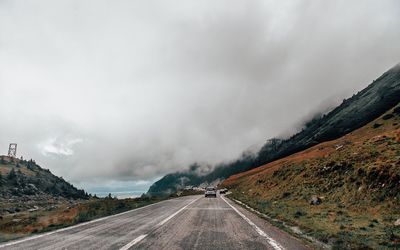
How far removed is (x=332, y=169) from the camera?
3253 cm

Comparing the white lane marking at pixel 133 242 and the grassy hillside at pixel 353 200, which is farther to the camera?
the grassy hillside at pixel 353 200

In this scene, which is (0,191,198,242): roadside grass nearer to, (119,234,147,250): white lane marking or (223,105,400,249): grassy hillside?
(119,234,147,250): white lane marking

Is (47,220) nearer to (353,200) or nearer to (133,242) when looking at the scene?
(133,242)

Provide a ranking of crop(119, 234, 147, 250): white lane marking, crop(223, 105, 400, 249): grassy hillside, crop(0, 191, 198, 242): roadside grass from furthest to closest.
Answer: crop(0, 191, 198, 242): roadside grass → crop(223, 105, 400, 249): grassy hillside → crop(119, 234, 147, 250): white lane marking

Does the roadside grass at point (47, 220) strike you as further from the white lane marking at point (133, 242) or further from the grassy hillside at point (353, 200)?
the grassy hillside at point (353, 200)

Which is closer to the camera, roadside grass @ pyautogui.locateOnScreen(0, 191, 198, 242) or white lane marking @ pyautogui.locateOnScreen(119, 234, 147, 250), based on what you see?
white lane marking @ pyautogui.locateOnScreen(119, 234, 147, 250)

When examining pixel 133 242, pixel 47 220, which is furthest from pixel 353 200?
pixel 47 220

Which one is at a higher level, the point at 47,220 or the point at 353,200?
the point at 47,220

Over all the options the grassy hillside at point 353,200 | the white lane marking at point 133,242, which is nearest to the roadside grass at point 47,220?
the white lane marking at point 133,242

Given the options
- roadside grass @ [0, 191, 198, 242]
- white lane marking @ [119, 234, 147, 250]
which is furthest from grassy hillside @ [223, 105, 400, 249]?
roadside grass @ [0, 191, 198, 242]

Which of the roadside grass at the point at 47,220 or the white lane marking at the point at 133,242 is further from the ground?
the roadside grass at the point at 47,220

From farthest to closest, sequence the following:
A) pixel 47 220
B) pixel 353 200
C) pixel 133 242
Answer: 1. pixel 353 200
2. pixel 47 220
3. pixel 133 242

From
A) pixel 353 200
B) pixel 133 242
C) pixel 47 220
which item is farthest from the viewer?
pixel 353 200

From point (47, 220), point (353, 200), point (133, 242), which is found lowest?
point (353, 200)
